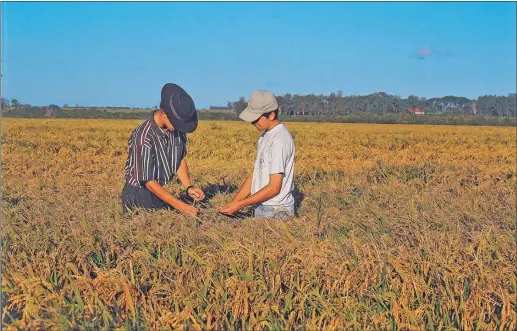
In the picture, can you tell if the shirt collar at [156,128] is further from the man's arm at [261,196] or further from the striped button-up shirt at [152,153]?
the man's arm at [261,196]

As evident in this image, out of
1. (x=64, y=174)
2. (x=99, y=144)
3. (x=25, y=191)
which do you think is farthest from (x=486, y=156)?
(x=25, y=191)

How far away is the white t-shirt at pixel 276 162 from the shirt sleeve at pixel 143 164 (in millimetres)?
822

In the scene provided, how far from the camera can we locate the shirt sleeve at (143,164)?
5066mm

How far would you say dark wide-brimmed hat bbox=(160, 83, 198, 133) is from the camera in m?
4.85

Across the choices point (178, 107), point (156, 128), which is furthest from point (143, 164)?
→ point (178, 107)

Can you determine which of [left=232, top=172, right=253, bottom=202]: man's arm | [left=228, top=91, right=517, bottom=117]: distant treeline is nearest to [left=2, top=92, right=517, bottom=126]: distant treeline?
[left=228, top=91, right=517, bottom=117]: distant treeline

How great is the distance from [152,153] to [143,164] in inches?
5.2

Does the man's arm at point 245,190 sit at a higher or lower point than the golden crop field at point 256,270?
higher

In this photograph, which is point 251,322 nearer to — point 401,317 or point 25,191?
point 401,317

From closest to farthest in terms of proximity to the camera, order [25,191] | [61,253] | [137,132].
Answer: [61,253], [137,132], [25,191]

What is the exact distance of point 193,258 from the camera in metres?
4.05

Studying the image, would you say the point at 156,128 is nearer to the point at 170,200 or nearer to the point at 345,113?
the point at 170,200

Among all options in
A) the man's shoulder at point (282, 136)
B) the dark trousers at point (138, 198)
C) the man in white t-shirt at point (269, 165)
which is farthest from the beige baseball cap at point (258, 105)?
the dark trousers at point (138, 198)

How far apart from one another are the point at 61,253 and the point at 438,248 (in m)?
2.42
